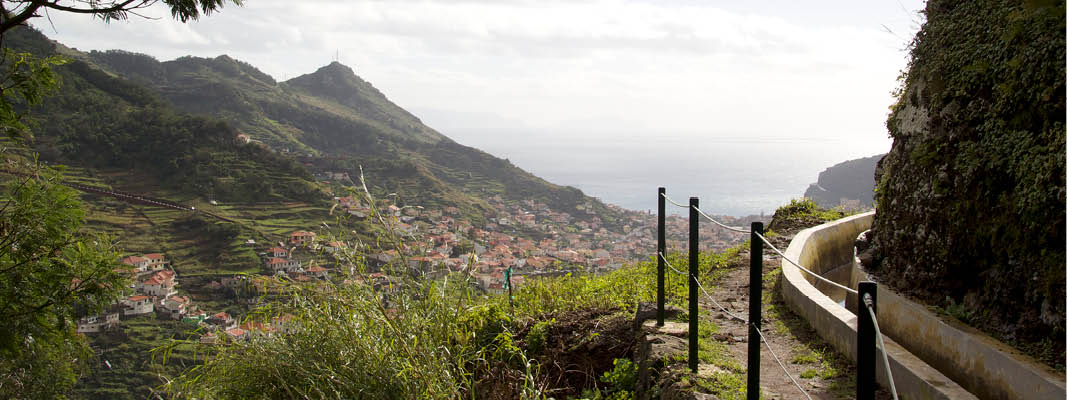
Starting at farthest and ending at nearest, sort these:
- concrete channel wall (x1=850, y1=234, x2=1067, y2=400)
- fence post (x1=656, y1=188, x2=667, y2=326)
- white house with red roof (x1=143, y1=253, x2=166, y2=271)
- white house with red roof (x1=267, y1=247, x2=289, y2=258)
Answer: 1. white house with red roof (x1=267, y1=247, x2=289, y2=258)
2. white house with red roof (x1=143, y1=253, x2=166, y2=271)
3. fence post (x1=656, y1=188, x2=667, y2=326)
4. concrete channel wall (x1=850, y1=234, x2=1067, y2=400)

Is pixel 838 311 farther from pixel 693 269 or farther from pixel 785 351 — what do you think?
pixel 693 269

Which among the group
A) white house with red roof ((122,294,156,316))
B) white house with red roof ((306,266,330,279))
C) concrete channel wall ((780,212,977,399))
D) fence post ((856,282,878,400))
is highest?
fence post ((856,282,878,400))

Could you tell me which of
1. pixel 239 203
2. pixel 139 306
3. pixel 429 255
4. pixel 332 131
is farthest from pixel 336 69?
pixel 429 255

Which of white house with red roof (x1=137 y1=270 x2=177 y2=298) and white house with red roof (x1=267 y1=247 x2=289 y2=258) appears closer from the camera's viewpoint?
white house with red roof (x1=137 y1=270 x2=177 y2=298)

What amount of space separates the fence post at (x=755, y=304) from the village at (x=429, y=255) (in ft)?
6.23

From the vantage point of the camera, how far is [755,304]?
267cm

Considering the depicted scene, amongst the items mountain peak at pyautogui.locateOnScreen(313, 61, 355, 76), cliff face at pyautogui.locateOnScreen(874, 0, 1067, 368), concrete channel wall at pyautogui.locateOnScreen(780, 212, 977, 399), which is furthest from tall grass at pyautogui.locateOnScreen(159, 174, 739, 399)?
mountain peak at pyautogui.locateOnScreen(313, 61, 355, 76)

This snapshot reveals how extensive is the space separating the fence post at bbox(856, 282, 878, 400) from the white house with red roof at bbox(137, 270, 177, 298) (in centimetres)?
4184

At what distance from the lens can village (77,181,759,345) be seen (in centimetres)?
372

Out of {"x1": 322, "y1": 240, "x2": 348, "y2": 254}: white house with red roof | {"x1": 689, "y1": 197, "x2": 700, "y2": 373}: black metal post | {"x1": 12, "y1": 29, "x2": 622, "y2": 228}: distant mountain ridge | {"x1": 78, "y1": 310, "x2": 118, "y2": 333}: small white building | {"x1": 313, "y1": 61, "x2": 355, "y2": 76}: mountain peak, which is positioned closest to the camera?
{"x1": 322, "y1": 240, "x2": 348, "y2": 254}: white house with red roof

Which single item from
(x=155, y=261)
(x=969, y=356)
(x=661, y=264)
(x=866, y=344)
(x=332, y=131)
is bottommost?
(x=155, y=261)

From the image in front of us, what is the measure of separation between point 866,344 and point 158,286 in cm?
4217

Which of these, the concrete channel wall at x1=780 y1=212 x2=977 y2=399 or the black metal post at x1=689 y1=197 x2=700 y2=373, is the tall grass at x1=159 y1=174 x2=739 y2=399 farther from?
the concrete channel wall at x1=780 y1=212 x2=977 y2=399

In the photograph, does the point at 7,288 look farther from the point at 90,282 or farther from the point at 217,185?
the point at 217,185
